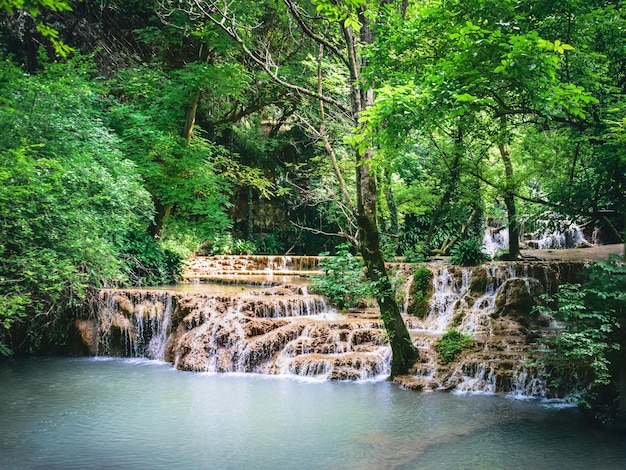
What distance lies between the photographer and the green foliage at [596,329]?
6.09m

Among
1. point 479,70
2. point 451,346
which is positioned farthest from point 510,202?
point 479,70

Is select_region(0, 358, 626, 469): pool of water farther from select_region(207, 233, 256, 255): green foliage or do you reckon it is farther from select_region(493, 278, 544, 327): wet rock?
select_region(207, 233, 256, 255): green foliage

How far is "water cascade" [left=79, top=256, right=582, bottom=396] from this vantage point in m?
8.37

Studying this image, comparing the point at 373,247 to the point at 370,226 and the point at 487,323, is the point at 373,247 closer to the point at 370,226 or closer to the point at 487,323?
the point at 370,226

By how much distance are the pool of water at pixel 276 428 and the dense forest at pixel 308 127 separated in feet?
4.22

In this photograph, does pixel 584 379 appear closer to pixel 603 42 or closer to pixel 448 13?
pixel 603 42

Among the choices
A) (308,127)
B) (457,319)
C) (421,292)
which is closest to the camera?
(457,319)

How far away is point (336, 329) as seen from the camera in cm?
981

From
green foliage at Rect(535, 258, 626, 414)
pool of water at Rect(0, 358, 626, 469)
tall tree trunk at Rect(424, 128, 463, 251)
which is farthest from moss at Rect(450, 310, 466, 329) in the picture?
green foliage at Rect(535, 258, 626, 414)

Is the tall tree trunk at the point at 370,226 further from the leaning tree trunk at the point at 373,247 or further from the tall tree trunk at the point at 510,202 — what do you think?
the tall tree trunk at the point at 510,202

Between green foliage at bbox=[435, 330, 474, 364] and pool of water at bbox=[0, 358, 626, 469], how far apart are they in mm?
916

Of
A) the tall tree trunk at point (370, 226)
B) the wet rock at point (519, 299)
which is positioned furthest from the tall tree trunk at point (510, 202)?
the tall tree trunk at point (370, 226)

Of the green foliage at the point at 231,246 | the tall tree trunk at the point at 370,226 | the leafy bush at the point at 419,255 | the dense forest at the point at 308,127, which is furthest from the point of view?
the green foliage at the point at 231,246

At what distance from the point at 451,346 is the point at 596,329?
115 inches
